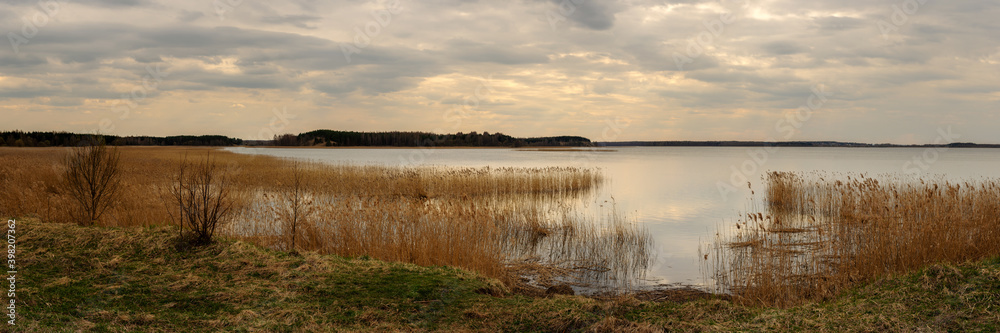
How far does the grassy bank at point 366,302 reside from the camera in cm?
523

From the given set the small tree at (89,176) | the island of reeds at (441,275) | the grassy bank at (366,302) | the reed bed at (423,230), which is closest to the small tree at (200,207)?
the island of reeds at (441,275)

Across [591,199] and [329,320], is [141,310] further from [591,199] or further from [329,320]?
[591,199]

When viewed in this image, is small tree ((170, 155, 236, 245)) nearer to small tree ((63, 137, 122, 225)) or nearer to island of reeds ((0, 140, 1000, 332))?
island of reeds ((0, 140, 1000, 332))

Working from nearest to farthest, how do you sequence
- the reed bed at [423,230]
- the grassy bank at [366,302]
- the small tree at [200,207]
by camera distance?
the grassy bank at [366,302]
the small tree at [200,207]
the reed bed at [423,230]

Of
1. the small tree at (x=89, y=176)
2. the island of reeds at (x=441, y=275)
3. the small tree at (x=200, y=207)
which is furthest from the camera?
the small tree at (x=89, y=176)

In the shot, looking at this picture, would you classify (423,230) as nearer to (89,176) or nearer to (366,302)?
(366,302)

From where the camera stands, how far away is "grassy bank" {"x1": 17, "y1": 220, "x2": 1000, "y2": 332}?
17.1ft

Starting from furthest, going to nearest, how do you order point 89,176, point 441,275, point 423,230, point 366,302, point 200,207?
point 200,207, point 89,176, point 423,230, point 441,275, point 366,302

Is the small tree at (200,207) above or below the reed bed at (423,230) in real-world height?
above

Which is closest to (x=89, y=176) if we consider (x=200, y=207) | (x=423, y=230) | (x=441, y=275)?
(x=200, y=207)

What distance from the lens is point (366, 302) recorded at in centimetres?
614

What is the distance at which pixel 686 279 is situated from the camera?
Answer: 33.9 feet

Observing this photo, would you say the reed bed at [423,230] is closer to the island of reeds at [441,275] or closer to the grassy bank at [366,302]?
the island of reeds at [441,275]

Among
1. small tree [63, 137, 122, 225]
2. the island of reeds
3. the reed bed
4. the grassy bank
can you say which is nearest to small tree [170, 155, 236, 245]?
the island of reeds
